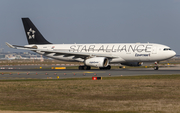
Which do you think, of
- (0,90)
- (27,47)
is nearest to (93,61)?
(27,47)

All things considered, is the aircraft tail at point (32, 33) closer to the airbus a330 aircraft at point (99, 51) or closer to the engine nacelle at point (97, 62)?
the airbus a330 aircraft at point (99, 51)

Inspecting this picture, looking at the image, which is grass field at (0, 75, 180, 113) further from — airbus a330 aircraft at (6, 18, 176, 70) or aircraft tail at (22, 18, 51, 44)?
aircraft tail at (22, 18, 51, 44)

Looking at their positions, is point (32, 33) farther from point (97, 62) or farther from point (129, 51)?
point (129, 51)

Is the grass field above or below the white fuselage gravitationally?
below

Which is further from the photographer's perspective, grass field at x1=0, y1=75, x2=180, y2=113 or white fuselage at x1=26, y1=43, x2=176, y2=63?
white fuselage at x1=26, y1=43, x2=176, y2=63

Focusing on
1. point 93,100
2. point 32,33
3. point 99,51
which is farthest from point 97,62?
point 93,100

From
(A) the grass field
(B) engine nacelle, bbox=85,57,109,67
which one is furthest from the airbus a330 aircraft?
(A) the grass field

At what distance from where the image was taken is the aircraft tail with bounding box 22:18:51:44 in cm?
5981

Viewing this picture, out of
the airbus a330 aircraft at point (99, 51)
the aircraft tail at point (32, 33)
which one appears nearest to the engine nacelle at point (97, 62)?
the airbus a330 aircraft at point (99, 51)

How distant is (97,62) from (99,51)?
391 centimetres

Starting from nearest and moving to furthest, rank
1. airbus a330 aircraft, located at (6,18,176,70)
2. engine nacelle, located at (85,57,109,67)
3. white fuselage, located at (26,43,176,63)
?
white fuselage, located at (26,43,176,63) → airbus a330 aircraft, located at (6,18,176,70) → engine nacelle, located at (85,57,109,67)

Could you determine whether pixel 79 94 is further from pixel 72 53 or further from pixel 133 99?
pixel 72 53

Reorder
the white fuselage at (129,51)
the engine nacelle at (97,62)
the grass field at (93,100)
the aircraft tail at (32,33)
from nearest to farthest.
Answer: the grass field at (93,100)
the white fuselage at (129,51)
the engine nacelle at (97,62)
the aircraft tail at (32,33)

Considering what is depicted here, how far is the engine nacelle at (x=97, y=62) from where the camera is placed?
49.1 metres
